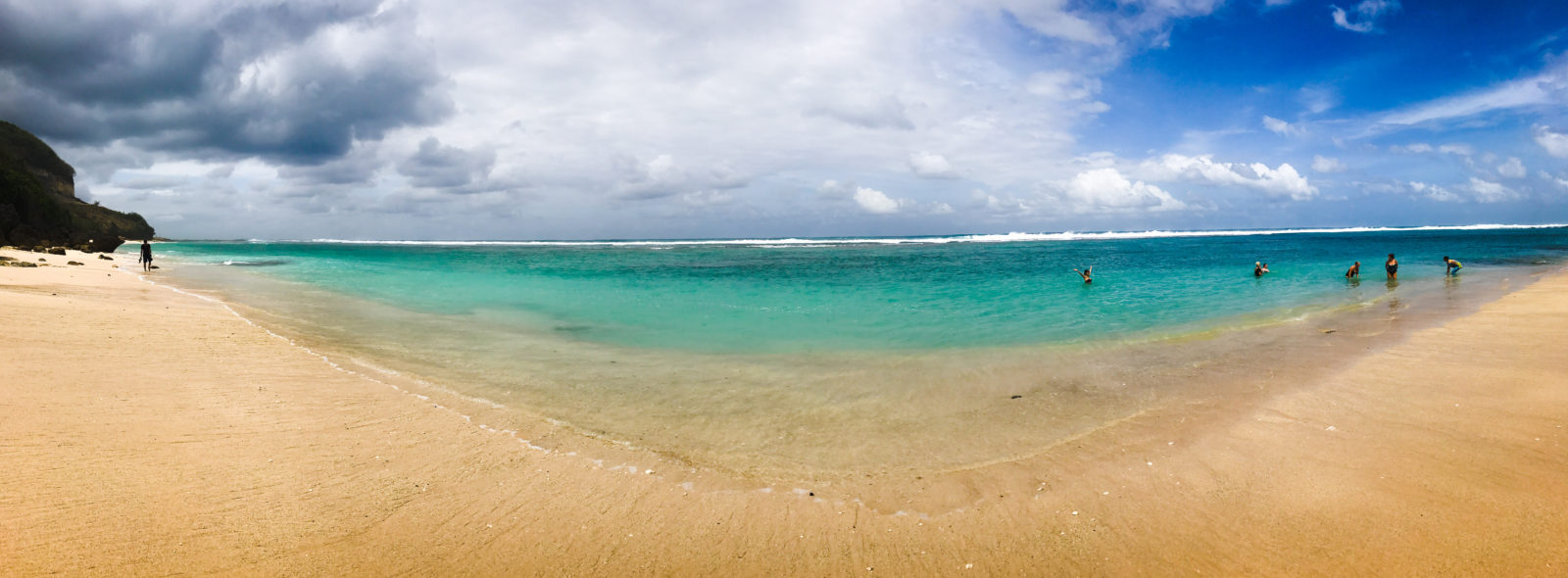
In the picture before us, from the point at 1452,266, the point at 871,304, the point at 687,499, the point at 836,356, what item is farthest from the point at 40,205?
the point at 1452,266

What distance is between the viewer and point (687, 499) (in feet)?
15.8

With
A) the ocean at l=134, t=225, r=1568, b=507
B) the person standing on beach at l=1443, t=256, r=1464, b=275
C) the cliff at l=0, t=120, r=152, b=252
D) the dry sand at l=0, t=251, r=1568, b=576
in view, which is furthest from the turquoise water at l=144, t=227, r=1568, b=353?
the cliff at l=0, t=120, r=152, b=252

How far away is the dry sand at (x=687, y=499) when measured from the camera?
3.77 m

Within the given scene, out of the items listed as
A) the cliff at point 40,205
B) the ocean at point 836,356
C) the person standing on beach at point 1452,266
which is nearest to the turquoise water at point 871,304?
the ocean at point 836,356

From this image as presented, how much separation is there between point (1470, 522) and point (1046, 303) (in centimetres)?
1470

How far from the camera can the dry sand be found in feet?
12.4

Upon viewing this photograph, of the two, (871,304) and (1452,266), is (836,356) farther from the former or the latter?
(1452,266)

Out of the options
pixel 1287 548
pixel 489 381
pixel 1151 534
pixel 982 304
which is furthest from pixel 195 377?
pixel 982 304

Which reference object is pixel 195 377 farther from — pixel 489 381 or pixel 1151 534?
pixel 1151 534

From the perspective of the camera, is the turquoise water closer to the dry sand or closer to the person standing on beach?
→ the person standing on beach

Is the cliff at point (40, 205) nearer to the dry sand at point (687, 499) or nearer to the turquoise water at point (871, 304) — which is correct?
the turquoise water at point (871, 304)

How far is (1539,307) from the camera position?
1412 centimetres

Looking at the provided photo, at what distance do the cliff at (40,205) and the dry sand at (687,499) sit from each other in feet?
163

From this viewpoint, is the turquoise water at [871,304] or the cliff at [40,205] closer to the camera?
the turquoise water at [871,304]
